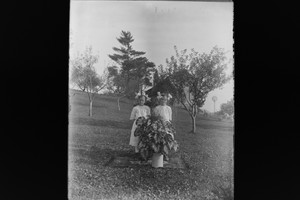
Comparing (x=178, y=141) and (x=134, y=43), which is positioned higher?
A: (x=134, y=43)

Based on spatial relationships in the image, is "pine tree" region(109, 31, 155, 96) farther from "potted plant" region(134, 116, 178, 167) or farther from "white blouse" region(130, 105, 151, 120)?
"potted plant" region(134, 116, 178, 167)

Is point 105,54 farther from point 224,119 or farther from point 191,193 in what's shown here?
point 191,193

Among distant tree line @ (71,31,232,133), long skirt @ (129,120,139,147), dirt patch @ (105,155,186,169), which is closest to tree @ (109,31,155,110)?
distant tree line @ (71,31,232,133)

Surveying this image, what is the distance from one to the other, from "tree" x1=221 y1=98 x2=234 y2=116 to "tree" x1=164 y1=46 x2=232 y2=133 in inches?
7.8

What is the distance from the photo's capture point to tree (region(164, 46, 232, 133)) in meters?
3.90

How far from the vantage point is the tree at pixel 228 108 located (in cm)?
391

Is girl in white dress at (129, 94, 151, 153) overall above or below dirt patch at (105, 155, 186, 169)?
above

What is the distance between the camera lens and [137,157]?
390 cm

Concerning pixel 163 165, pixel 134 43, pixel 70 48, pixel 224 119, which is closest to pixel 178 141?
pixel 163 165

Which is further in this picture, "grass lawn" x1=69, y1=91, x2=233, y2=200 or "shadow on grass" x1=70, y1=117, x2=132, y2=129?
"shadow on grass" x1=70, y1=117, x2=132, y2=129

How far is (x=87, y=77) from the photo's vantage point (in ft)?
13.0

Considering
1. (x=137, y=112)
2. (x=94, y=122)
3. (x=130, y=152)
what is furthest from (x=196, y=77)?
(x=94, y=122)

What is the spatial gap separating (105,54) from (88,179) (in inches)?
50.9

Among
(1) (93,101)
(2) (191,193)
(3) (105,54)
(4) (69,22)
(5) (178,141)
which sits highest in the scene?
(4) (69,22)
